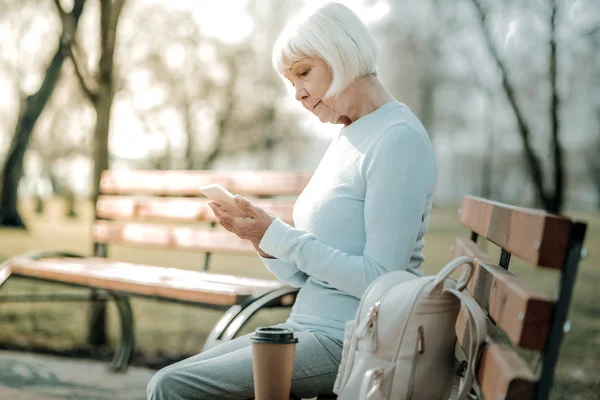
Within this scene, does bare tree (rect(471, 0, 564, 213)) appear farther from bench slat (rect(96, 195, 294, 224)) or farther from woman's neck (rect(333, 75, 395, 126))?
woman's neck (rect(333, 75, 395, 126))

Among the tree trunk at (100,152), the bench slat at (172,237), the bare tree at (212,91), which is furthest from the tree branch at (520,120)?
the bare tree at (212,91)

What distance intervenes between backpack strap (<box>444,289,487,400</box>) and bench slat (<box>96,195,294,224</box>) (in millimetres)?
2711

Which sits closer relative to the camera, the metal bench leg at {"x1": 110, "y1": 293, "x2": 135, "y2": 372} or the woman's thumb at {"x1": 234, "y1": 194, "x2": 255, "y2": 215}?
the woman's thumb at {"x1": 234, "y1": 194, "x2": 255, "y2": 215}

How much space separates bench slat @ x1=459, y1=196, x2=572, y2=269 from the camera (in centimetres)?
145

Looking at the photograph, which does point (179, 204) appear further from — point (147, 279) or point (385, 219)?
point (385, 219)

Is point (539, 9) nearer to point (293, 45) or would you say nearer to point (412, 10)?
Result: point (412, 10)

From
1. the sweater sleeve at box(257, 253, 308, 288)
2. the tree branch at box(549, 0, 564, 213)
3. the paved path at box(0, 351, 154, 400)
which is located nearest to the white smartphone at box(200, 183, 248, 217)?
the sweater sleeve at box(257, 253, 308, 288)

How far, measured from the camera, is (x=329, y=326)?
228cm

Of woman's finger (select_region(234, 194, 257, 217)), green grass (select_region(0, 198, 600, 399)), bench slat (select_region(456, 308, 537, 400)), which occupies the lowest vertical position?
green grass (select_region(0, 198, 600, 399))

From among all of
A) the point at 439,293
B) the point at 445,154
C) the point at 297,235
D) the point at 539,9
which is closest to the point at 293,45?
the point at 297,235

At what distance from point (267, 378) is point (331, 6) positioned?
1.11 m

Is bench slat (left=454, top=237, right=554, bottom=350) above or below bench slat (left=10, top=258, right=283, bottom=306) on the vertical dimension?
above

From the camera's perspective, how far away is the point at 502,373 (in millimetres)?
1440

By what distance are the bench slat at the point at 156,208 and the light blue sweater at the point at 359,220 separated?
6.54 feet
